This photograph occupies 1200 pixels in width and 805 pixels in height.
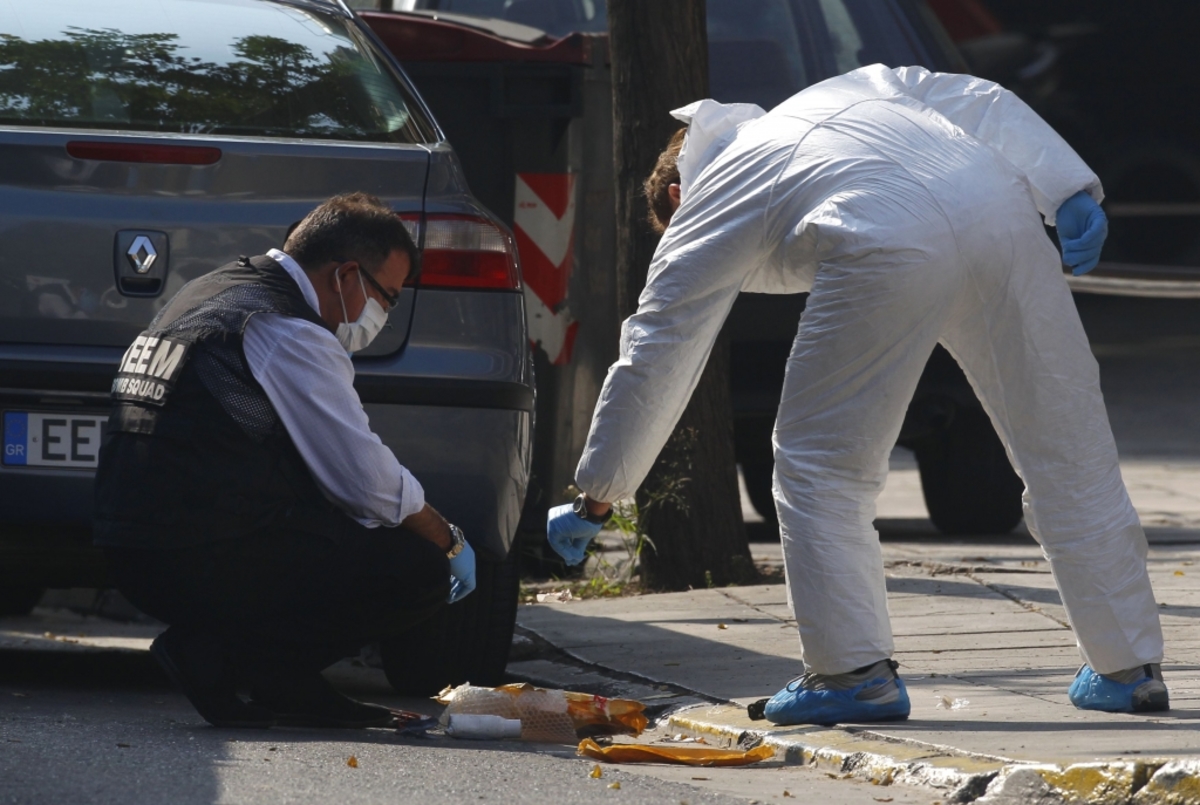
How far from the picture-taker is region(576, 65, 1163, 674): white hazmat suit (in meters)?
3.90

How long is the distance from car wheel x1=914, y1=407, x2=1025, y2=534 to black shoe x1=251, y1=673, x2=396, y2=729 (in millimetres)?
3756

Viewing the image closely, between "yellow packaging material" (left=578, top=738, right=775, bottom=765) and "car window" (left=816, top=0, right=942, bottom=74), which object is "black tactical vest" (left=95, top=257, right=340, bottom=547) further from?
"car window" (left=816, top=0, right=942, bottom=74)

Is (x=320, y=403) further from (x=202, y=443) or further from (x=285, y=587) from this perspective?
(x=285, y=587)

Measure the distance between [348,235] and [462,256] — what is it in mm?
385

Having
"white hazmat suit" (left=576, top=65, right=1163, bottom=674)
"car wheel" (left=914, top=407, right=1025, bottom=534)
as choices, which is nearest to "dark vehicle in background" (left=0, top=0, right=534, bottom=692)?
"white hazmat suit" (left=576, top=65, right=1163, bottom=674)

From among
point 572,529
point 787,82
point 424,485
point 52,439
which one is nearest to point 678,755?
point 572,529

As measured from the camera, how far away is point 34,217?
426 centimetres

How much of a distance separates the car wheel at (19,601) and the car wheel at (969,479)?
129 inches

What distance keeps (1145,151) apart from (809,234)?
1013 cm

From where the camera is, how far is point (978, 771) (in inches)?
137

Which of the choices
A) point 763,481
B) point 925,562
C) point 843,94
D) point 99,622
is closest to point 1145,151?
point 763,481

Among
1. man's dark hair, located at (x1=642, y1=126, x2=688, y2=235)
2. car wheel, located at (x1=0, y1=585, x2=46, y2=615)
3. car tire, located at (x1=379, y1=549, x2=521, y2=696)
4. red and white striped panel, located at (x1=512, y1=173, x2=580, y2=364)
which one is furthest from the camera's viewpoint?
car wheel, located at (x1=0, y1=585, x2=46, y2=615)

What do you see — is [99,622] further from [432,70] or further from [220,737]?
[220,737]

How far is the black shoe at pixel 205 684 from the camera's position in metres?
4.05
